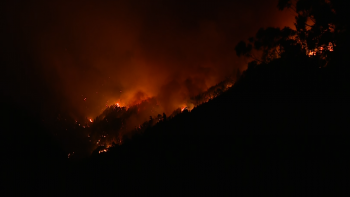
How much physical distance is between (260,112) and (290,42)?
→ 4029mm

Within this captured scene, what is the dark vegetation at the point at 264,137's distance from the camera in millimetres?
6293

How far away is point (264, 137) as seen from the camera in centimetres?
763

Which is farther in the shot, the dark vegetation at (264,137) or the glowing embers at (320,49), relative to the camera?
the glowing embers at (320,49)

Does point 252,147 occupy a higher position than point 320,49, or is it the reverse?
point 320,49

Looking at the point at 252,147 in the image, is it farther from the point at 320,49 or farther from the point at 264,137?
the point at 320,49

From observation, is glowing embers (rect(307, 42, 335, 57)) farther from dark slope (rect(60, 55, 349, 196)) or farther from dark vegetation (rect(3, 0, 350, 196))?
dark slope (rect(60, 55, 349, 196))

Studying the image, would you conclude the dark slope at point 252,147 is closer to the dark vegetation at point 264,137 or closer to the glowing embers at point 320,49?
the dark vegetation at point 264,137

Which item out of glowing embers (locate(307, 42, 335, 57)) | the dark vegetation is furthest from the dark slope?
glowing embers (locate(307, 42, 335, 57))

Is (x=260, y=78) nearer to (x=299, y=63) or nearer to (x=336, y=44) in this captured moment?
(x=299, y=63)

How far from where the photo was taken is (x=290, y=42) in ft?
36.7

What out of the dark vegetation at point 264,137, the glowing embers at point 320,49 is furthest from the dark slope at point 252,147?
the glowing embers at point 320,49

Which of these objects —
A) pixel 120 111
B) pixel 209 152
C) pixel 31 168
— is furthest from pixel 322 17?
pixel 120 111

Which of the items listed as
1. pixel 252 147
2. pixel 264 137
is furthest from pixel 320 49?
pixel 252 147

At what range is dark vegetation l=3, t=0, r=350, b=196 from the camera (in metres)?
6.29
